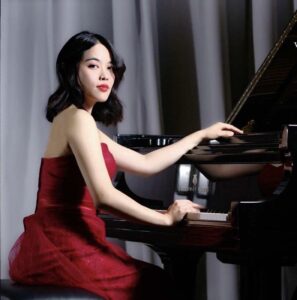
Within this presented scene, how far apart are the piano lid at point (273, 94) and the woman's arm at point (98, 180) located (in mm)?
487

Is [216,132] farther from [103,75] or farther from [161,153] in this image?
[103,75]

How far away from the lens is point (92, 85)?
78.1 inches

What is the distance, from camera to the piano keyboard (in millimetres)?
1783

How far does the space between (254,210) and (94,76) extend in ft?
2.11

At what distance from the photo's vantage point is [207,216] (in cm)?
181

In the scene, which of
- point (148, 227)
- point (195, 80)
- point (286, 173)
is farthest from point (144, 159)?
point (195, 80)

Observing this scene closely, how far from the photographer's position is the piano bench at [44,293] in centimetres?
160

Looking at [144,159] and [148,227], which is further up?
[144,159]

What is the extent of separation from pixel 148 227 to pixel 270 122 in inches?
22.2

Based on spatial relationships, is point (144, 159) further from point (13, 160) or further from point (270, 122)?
point (13, 160)

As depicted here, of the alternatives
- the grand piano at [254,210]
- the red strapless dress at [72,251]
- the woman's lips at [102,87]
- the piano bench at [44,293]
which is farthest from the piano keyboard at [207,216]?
the woman's lips at [102,87]

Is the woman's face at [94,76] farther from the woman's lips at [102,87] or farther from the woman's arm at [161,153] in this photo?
the woman's arm at [161,153]

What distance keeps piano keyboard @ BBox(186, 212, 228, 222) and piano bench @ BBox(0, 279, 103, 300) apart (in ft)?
1.13

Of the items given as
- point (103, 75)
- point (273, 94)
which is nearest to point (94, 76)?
point (103, 75)
